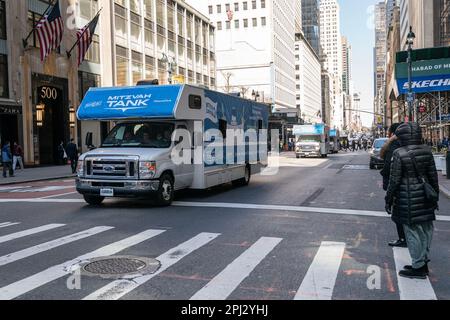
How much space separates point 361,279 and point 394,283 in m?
0.37

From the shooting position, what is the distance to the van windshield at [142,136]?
1213cm

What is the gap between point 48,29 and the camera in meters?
28.8

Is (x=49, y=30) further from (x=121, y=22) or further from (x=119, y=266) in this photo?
(x=119, y=266)

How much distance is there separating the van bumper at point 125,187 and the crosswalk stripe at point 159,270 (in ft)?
10.2

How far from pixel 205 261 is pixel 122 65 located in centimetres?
3782

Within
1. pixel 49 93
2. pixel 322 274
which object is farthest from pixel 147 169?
pixel 49 93

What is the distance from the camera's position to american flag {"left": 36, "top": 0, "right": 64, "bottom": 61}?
2838 centimetres

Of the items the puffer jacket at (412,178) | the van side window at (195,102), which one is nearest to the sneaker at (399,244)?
the puffer jacket at (412,178)

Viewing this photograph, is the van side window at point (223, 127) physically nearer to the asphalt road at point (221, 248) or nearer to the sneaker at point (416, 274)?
the asphalt road at point (221, 248)

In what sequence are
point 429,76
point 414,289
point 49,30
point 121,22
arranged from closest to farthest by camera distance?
point 414,289
point 49,30
point 429,76
point 121,22

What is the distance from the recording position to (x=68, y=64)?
1384 inches

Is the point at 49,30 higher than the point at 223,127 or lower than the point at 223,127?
higher

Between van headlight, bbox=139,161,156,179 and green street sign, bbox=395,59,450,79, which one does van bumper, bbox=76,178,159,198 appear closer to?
van headlight, bbox=139,161,156,179
